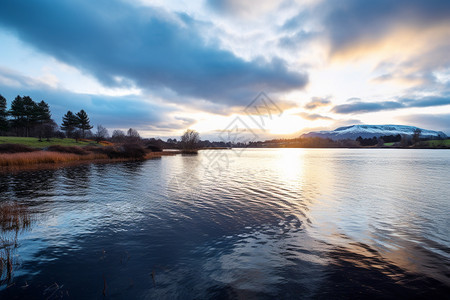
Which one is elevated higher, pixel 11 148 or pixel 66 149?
pixel 11 148

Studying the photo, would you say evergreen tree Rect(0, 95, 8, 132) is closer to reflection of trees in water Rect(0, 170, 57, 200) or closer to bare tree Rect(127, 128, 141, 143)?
bare tree Rect(127, 128, 141, 143)

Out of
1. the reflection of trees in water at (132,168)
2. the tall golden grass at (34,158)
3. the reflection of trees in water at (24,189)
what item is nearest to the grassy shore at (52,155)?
the tall golden grass at (34,158)

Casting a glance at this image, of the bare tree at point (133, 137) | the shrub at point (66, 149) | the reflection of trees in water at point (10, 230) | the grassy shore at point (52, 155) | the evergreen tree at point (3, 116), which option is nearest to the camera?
the reflection of trees in water at point (10, 230)

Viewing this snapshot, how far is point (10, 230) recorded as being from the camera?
1036 cm

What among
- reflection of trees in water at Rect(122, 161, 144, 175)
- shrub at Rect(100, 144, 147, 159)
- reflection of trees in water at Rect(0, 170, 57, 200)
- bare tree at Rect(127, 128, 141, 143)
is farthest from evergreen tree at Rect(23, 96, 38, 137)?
reflection of trees in water at Rect(0, 170, 57, 200)

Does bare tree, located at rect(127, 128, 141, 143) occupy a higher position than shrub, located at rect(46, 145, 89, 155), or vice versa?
bare tree, located at rect(127, 128, 141, 143)

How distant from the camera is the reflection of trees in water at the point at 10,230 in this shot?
23.3 feet

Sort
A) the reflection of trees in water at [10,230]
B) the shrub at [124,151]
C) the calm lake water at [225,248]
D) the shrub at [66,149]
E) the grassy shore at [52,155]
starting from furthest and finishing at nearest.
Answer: the shrub at [124,151]
the shrub at [66,149]
the grassy shore at [52,155]
the reflection of trees in water at [10,230]
the calm lake water at [225,248]

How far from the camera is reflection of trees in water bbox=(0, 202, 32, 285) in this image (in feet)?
23.3

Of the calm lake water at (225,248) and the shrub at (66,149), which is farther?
the shrub at (66,149)

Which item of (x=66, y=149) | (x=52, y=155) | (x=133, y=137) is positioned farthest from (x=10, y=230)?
(x=133, y=137)

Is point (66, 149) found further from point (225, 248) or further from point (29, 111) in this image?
point (225, 248)

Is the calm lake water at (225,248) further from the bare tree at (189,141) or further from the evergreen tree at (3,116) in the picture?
the bare tree at (189,141)

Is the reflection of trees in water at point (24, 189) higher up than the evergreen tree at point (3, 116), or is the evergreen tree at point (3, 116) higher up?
the evergreen tree at point (3, 116)
